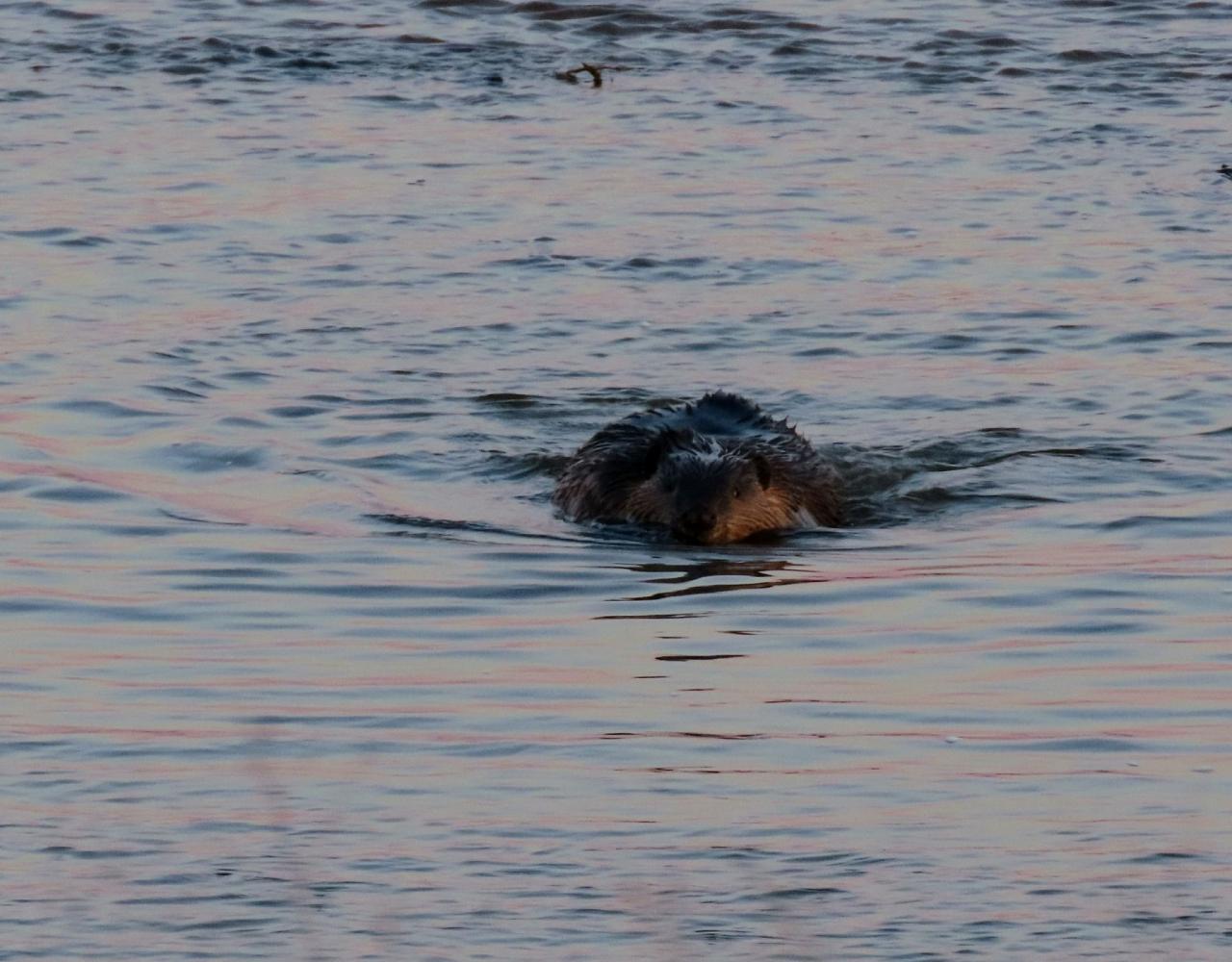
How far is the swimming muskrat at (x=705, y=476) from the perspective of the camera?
480 inches

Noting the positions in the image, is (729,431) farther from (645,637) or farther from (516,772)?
(516,772)

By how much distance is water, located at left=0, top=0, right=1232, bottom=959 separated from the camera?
6.72 m

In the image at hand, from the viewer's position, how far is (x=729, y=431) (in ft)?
43.0

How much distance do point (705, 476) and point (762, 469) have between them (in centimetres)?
34

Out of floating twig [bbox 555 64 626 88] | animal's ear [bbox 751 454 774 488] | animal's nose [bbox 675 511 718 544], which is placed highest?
floating twig [bbox 555 64 626 88]

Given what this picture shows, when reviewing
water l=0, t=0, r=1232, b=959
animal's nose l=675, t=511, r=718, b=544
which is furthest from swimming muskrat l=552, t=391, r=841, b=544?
water l=0, t=0, r=1232, b=959

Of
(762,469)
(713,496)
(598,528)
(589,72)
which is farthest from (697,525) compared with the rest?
(589,72)

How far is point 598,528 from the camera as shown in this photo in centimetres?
1247

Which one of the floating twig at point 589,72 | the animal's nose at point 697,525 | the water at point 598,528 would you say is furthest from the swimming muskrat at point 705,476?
the floating twig at point 589,72

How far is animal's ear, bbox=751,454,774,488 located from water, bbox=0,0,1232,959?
23.2 inches

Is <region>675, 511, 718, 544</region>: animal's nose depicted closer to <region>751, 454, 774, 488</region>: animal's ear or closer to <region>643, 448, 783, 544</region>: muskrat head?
<region>643, 448, 783, 544</region>: muskrat head

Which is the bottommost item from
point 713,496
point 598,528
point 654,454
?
point 598,528

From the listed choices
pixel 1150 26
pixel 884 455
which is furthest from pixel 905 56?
pixel 884 455

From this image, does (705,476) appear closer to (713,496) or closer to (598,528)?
(713,496)
